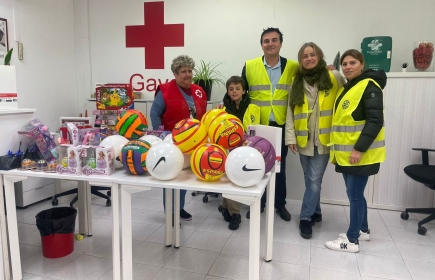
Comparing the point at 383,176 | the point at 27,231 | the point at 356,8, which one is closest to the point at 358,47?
the point at 356,8

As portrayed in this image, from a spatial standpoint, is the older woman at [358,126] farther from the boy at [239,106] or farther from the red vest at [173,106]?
the red vest at [173,106]

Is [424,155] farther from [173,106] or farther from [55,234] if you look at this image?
[55,234]

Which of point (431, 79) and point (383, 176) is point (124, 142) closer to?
point (383, 176)

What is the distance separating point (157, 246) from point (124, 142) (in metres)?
0.96

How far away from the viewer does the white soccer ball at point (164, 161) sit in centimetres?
160

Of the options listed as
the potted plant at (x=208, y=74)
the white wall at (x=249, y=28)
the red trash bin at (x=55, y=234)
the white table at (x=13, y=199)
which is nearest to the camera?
the white table at (x=13, y=199)

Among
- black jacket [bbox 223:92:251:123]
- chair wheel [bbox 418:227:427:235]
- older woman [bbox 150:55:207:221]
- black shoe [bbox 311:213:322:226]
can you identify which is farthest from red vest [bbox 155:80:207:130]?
chair wheel [bbox 418:227:427:235]

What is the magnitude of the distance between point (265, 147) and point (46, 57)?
3200 millimetres

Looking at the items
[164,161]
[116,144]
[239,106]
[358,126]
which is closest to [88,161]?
[116,144]

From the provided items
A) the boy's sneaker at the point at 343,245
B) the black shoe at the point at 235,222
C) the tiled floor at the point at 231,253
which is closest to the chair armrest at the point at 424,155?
the tiled floor at the point at 231,253

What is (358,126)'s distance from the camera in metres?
2.10

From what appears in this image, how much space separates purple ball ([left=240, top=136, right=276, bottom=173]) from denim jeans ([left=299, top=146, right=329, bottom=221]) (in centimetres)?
83

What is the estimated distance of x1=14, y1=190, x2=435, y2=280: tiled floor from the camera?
6.79 ft

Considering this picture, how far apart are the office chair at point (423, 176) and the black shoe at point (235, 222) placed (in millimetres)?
1490
